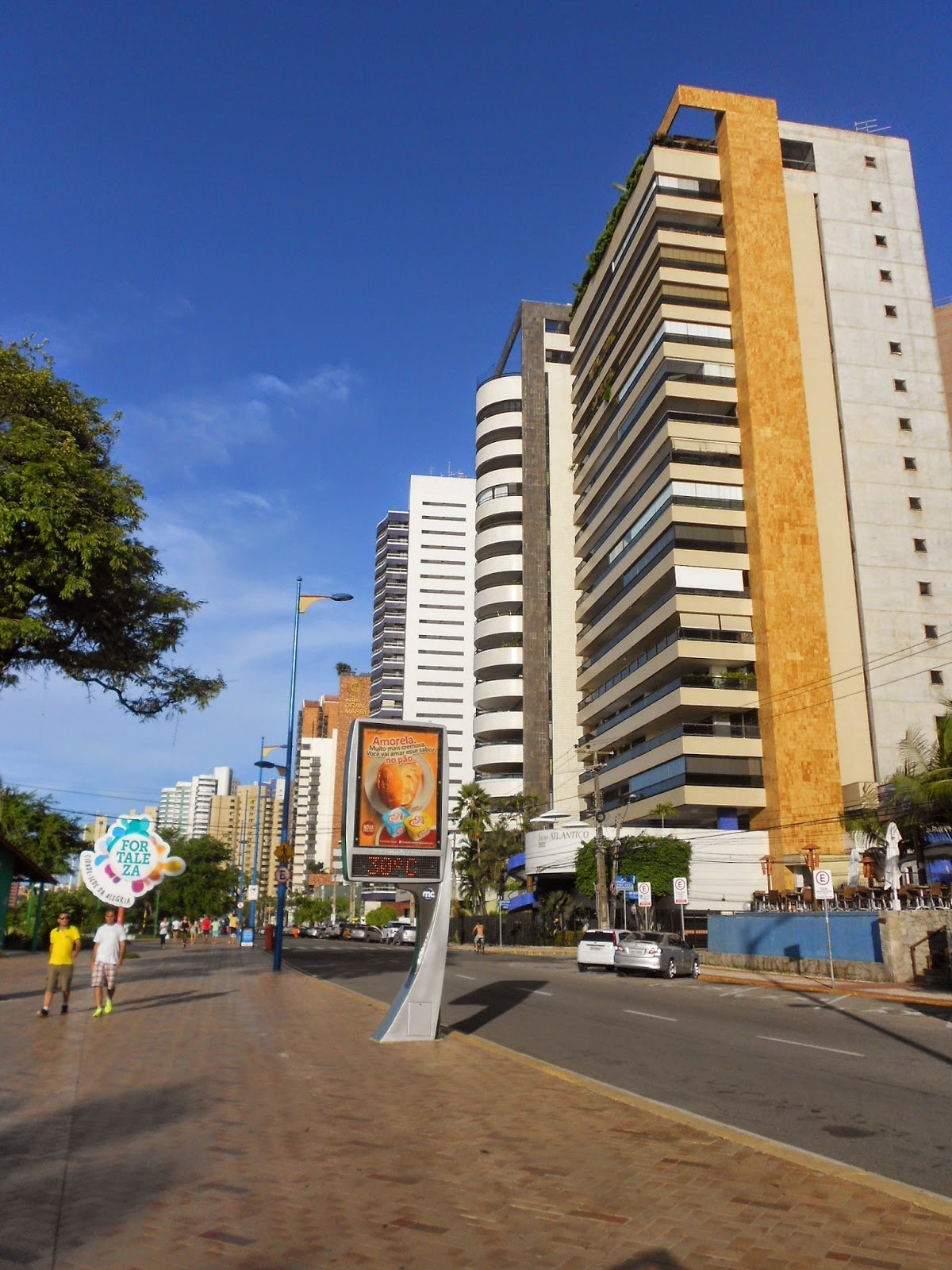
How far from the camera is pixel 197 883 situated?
254ft

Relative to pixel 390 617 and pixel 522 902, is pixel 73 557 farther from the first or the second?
pixel 390 617

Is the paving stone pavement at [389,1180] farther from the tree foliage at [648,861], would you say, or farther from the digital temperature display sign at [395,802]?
the tree foliage at [648,861]

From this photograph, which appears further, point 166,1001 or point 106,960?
point 166,1001

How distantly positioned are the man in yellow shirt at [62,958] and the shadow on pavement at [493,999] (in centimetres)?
613

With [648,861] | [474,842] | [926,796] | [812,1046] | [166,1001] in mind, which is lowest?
[812,1046]

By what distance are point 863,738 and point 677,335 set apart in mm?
24116

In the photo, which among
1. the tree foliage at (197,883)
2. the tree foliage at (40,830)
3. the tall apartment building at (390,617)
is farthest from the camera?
the tall apartment building at (390,617)

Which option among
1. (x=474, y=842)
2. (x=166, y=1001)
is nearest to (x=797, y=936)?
(x=166, y=1001)

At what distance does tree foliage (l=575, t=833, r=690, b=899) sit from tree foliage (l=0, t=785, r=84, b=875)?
2612 centimetres

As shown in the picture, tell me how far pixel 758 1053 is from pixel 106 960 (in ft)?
32.0

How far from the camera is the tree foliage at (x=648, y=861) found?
4844 centimetres

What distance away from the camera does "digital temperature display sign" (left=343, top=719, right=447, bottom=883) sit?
12570mm

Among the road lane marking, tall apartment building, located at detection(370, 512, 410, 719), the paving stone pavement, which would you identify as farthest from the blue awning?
tall apartment building, located at detection(370, 512, 410, 719)

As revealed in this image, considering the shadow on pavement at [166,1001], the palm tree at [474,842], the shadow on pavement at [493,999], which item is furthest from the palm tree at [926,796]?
the palm tree at [474,842]
